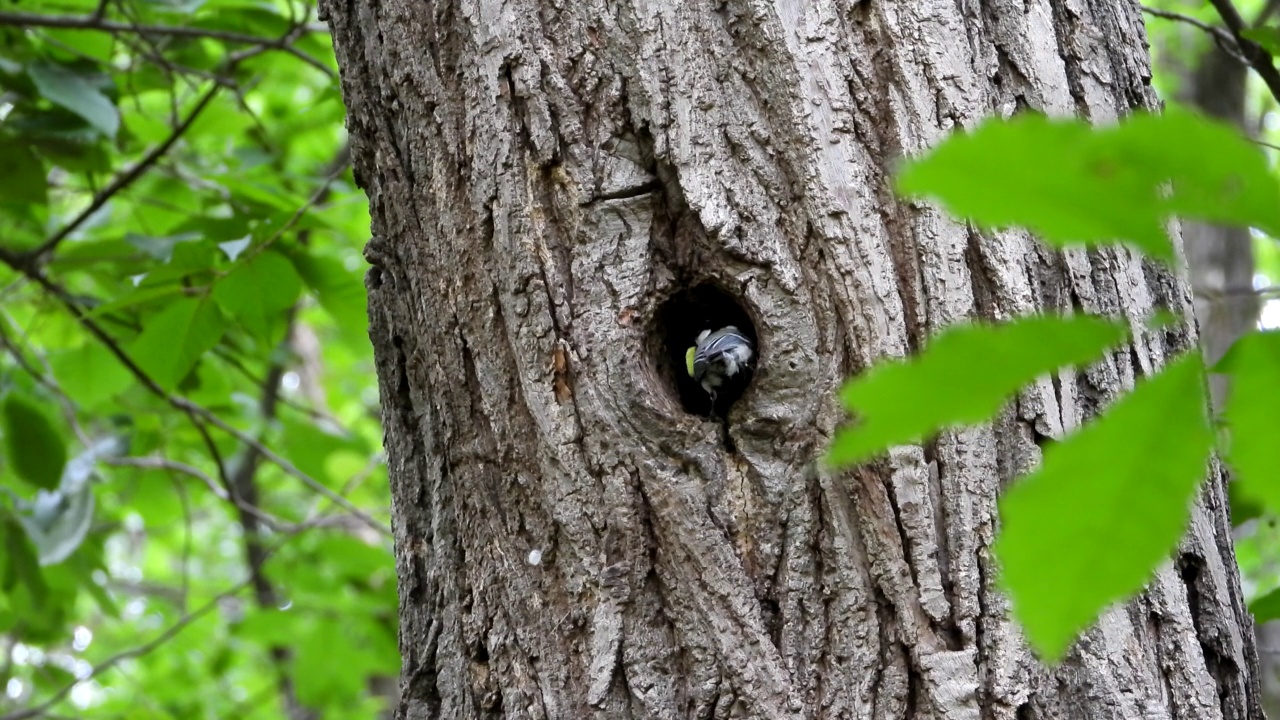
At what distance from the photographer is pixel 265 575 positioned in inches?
200

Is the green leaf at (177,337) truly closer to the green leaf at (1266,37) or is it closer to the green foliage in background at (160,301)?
the green foliage in background at (160,301)

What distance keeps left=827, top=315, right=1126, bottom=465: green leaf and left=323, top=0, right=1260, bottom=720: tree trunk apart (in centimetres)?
69

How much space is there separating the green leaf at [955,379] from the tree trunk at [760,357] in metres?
0.69

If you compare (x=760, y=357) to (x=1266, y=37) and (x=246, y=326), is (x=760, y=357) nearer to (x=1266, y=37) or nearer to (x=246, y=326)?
(x=1266, y=37)

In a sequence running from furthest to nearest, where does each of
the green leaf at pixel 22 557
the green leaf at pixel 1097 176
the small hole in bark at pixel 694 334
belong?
1. the green leaf at pixel 22 557
2. the small hole in bark at pixel 694 334
3. the green leaf at pixel 1097 176

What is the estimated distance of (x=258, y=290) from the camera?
2.13m

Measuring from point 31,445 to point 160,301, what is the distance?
0.65 m

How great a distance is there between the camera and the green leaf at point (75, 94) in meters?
2.36

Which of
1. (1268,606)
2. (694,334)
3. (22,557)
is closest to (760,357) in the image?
(694,334)

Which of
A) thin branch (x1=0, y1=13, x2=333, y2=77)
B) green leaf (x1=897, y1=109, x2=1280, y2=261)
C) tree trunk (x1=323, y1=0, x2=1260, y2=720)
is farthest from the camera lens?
thin branch (x1=0, y1=13, x2=333, y2=77)

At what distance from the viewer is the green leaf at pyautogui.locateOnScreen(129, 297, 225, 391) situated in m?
2.07

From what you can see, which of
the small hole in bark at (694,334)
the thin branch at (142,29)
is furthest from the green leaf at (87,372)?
the small hole in bark at (694,334)

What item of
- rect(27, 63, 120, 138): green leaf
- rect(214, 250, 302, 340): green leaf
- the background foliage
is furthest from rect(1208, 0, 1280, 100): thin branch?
rect(27, 63, 120, 138): green leaf

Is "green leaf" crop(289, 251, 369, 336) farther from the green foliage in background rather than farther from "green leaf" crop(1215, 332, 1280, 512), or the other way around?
"green leaf" crop(1215, 332, 1280, 512)
